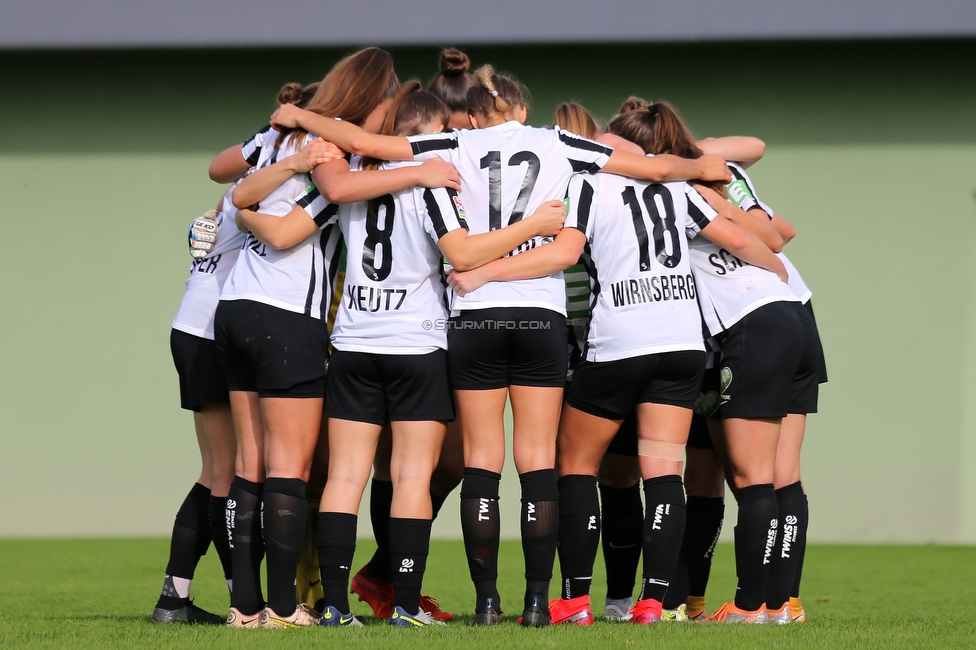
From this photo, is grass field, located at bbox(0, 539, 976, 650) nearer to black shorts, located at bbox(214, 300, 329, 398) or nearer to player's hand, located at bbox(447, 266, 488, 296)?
black shorts, located at bbox(214, 300, 329, 398)

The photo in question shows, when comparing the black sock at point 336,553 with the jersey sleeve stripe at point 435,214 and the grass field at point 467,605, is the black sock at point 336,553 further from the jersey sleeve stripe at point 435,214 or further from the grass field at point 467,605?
the jersey sleeve stripe at point 435,214

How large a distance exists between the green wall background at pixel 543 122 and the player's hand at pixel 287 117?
327cm

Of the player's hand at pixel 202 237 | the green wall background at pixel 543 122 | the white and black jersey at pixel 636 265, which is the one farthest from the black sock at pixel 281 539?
the green wall background at pixel 543 122

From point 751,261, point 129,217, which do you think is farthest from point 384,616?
point 129,217

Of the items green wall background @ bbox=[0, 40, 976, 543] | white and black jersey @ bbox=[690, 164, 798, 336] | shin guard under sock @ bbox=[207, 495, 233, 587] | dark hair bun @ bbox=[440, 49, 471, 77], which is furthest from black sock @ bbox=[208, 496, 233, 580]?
green wall background @ bbox=[0, 40, 976, 543]

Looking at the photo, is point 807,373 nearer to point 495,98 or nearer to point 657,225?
point 657,225

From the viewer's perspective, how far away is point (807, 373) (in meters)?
3.33

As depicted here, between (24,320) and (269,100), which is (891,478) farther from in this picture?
(24,320)

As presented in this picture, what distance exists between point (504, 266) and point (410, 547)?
0.89 metres

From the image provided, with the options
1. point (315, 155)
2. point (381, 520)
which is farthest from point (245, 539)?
point (315, 155)

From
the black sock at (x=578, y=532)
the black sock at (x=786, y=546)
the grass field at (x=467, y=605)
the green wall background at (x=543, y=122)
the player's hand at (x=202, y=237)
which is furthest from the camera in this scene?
the green wall background at (x=543, y=122)

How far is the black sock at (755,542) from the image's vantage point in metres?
3.11

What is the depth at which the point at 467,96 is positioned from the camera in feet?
10.5

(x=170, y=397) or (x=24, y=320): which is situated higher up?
(x=24, y=320)
